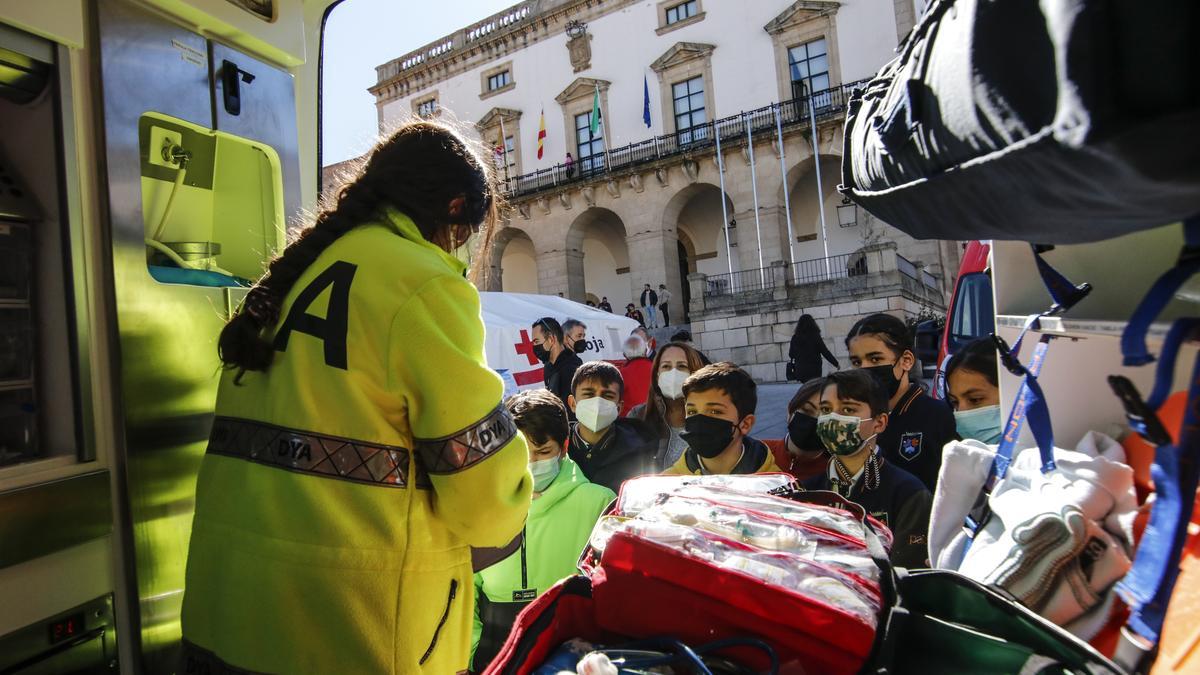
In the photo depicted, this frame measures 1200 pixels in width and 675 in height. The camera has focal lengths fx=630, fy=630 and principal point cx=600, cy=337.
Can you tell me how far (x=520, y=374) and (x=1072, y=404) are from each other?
7286mm

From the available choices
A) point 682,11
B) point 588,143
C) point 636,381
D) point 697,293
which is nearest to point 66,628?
point 636,381

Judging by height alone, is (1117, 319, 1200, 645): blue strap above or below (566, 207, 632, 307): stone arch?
below

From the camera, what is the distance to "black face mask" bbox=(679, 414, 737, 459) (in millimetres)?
2724

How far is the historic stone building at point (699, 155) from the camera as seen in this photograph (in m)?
16.0

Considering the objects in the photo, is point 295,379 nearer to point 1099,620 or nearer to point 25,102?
point 25,102

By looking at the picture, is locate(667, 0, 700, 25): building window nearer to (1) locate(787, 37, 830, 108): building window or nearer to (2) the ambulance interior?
(1) locate(787, 37, 830, 108): building window

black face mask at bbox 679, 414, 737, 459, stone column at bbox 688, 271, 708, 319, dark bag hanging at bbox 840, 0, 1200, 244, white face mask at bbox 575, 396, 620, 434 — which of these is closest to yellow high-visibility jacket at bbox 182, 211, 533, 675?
dark bag hanging at bbox 840, 0, 1200, 244

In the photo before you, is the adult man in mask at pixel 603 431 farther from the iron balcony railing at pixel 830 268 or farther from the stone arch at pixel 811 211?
the stone arch at pixel 811 211

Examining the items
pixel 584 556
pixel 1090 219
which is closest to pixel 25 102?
pixel 584 556

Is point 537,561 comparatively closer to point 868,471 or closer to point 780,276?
point 868,471

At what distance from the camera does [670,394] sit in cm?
395

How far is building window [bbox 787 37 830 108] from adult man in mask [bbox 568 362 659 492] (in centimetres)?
1822

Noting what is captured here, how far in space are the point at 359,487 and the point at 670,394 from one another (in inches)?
112

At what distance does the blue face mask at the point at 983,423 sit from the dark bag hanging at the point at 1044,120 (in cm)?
225
